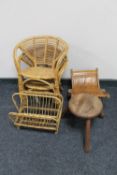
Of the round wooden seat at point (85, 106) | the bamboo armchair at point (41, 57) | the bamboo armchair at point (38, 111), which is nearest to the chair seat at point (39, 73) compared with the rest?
the bamboo armchair at point (41, 57)

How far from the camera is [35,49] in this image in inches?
91.8

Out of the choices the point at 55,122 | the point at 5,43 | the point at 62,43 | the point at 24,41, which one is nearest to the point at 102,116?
the point at 55,122

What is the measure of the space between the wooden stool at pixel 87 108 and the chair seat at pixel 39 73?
30cm

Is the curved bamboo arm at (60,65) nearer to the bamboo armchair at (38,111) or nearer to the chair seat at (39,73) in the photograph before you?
the chair seat at (39,73)

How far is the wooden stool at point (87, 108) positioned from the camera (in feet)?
6.07

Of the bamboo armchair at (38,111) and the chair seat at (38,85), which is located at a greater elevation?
the chair seat at (38,85)

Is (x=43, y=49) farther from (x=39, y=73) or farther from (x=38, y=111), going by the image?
(x=38, y=111)

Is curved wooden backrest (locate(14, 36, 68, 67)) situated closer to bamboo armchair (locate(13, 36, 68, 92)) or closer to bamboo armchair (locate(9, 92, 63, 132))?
bamboo armchair (locate(13, 36, 68, 92))

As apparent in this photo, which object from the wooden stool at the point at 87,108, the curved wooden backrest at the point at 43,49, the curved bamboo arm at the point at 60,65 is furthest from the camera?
the curved wooden backrest at the point at 43,49

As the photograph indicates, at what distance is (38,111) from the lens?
2320 mm

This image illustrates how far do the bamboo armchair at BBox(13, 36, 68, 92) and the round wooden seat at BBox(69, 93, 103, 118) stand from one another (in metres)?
0.25

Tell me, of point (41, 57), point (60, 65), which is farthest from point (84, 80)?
point (41, 57)

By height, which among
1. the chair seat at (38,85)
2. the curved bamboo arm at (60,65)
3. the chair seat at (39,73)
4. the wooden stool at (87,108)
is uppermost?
the curved bamboo arm at (60,65)

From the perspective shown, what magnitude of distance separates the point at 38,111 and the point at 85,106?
1.88 feet
